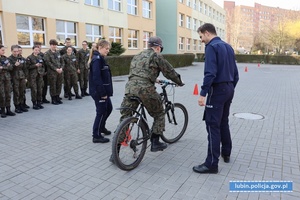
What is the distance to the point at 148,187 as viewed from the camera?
327 cm

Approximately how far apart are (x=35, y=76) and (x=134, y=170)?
5.14 metres

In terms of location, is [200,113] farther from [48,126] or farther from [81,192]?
[81,192]

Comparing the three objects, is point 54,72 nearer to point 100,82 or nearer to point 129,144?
point 100,82

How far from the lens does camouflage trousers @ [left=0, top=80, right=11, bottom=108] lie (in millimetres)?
6535

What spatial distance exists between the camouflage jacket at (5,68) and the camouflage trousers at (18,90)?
1.09 feet

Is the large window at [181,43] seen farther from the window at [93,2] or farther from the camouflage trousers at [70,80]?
the camouflage trousers at [70,80]

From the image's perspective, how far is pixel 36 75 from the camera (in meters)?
7.61

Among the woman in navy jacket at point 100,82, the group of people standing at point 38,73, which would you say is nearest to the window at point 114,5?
the group of people standing at point 38,73

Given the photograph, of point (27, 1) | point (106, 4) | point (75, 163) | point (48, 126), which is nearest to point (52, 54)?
point (48, 126)

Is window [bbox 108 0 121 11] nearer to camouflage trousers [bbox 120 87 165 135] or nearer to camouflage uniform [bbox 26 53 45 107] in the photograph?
camouflage uniform [bbox 26 53 45 107]

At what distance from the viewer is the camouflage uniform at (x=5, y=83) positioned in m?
6.47

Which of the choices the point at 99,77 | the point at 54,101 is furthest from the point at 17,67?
the point at 99,77

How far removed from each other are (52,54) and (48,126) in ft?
9.56

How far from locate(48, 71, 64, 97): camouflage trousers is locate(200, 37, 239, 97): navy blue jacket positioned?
234 inches
